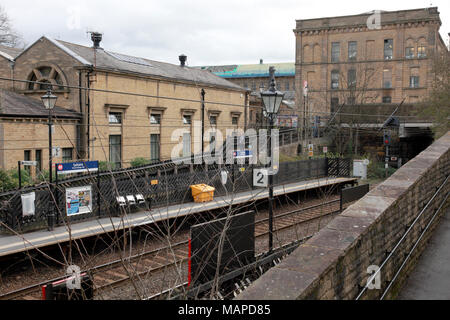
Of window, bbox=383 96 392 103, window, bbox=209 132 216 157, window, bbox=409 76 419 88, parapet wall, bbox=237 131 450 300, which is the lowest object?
parapet wall, bbox=237 131 450 300

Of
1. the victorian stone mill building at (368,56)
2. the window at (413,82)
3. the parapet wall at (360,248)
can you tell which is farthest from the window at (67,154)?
the window at (413,82)

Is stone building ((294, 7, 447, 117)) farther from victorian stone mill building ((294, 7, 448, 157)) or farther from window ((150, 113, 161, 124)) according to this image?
window ((150, 113, 161, 124))

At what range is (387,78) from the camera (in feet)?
169

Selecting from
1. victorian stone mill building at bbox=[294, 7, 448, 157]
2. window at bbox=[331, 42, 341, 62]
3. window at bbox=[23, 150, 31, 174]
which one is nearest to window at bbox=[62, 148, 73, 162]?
window at bbox=[23, 150, 31, 174]

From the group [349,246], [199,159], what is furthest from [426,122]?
[349,246]

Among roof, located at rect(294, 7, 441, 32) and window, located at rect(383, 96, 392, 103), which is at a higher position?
roof, located at rect(294, 7, 441, 32)

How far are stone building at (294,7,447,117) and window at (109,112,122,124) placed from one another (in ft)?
89.8

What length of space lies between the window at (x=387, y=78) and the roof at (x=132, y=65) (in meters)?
25.4

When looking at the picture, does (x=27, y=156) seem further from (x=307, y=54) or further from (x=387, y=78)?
(x=387, y=78)

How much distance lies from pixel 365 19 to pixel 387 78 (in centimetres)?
755

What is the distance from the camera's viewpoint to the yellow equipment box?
18500 mm

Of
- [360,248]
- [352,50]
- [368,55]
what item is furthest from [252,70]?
[360,248]
